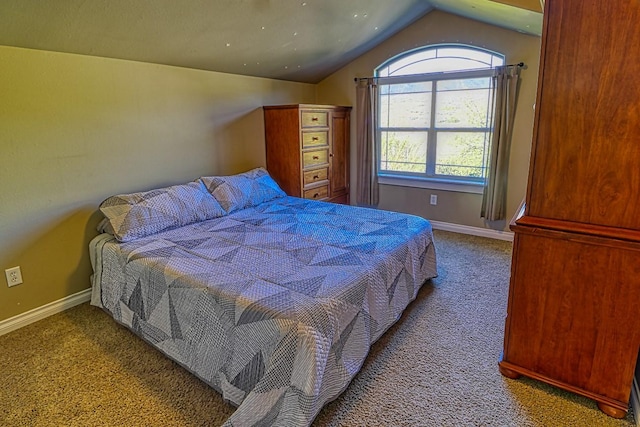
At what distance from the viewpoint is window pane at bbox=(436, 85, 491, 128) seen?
12.6ft

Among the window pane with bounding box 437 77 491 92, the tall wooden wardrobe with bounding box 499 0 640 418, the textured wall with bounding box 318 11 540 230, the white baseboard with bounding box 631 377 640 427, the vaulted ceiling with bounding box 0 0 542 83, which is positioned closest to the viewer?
the tall wooden wardrobe with bounding box 499 0 640 418

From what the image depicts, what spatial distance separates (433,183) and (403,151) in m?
0.56

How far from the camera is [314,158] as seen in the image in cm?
409

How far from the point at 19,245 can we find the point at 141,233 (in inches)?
30.6

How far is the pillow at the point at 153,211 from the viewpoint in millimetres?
2529

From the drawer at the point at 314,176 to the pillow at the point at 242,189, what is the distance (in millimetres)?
387

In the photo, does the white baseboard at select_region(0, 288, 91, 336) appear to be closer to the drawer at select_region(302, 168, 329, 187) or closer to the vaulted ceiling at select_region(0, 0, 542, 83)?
the vaulted ceiling at select_region(0, 0, 542, 83)

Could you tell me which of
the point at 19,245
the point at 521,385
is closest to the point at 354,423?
the point at 521,385

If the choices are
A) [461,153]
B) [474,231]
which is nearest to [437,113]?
[461,153]

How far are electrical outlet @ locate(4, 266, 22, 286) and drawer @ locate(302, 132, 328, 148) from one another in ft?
8.54

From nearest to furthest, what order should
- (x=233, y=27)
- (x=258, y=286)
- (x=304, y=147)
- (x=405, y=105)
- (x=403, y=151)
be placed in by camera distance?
1. (x=258, y=286)
2. (x=233, y=27)
3. (x=304, y=147)
4. (x=405, y=105)
5. (x=403, y=151)

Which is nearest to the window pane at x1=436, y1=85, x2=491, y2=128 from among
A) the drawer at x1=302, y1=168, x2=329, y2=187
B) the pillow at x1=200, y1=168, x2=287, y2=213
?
the drawer at x1=302, y1=168, x2=329, y2=187

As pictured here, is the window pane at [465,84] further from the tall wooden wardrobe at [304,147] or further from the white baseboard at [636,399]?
the white baseboard at [636,399]

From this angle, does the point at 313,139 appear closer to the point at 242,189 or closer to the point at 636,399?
the point at 242,189
